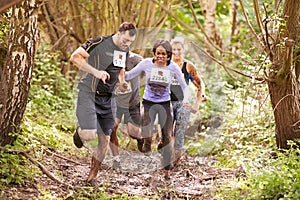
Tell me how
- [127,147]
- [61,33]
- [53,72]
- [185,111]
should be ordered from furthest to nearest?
[61,33], [53,72], [127,147], [185,111]

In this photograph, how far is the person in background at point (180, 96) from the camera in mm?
7332

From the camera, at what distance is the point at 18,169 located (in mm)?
5262

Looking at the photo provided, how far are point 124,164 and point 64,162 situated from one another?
1168mm

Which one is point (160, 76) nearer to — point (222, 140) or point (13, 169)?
point (13, 169)

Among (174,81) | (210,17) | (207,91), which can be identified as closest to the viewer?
(174,81)

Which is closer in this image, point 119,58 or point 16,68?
point 16,68

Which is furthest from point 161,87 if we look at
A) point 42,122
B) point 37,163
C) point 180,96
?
point 42,122

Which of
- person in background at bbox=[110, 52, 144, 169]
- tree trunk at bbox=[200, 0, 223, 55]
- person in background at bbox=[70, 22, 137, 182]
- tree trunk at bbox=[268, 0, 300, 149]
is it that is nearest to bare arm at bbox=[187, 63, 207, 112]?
person in background at bbox=[110, 52, 144, 169]

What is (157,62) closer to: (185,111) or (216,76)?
(185,111)

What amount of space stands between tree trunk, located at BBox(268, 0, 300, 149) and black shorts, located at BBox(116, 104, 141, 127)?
1997 mm

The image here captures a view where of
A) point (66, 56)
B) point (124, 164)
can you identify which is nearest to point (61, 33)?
point (66, 56)

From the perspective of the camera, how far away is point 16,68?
5477 mm

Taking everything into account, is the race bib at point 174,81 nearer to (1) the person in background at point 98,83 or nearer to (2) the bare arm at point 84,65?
(1) the person in background at point 98,83

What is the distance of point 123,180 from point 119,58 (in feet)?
5.52
